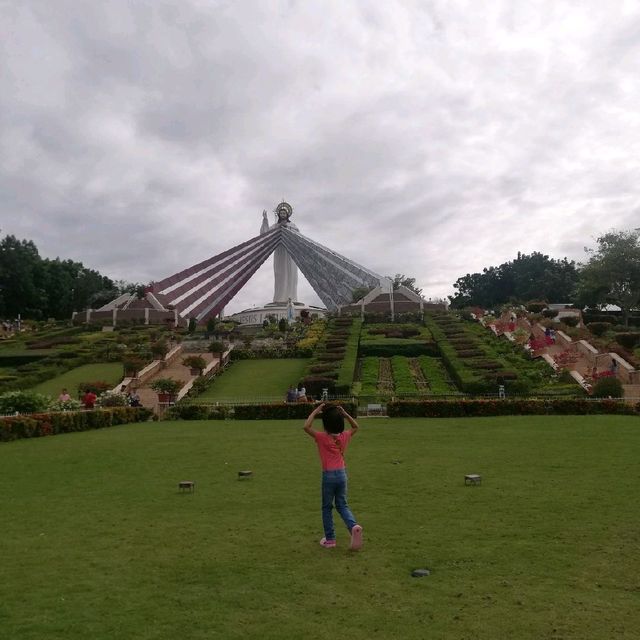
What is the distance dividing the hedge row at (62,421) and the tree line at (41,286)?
29294 mm

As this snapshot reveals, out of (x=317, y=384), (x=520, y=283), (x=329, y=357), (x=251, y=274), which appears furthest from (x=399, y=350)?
(x=520, y=283)

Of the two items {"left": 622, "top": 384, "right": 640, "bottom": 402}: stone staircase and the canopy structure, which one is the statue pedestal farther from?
{"left": 622, "top": 384, "right": 640, "bottom": 402}: stone staircase

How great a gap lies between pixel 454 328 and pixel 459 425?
645 inches

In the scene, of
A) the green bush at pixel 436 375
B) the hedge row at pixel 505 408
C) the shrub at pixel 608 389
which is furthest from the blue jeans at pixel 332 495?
the green bush at pixel 436 375

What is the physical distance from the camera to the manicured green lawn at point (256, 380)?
1805 cm

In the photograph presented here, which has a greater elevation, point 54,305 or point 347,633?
point 54,305

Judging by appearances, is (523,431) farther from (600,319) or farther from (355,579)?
(600,319)

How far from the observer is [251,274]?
147ft

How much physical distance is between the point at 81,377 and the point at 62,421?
9964 mm

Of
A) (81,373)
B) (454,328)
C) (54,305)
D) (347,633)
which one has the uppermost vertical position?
(54,305)

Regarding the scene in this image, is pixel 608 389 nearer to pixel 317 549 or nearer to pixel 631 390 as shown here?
pixel 631 390

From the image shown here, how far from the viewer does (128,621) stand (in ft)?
10.2

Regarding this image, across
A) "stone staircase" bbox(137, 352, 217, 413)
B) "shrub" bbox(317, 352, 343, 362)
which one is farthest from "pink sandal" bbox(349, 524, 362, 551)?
"shrub" bbox(317, 352, 343, 362)

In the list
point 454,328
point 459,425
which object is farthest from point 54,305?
point 459,425
